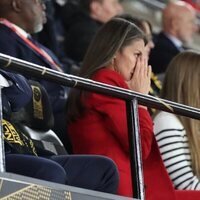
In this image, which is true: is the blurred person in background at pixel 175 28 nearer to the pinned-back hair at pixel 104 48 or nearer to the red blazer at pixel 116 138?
the pinned-back hair at pixel 104 48

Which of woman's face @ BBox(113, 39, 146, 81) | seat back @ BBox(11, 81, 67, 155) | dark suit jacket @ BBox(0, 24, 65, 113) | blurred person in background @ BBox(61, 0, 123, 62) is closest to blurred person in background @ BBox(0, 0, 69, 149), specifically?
dark suit jacket @ BBox(0, 24, 65, 113)

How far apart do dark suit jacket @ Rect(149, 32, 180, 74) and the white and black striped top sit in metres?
2.72

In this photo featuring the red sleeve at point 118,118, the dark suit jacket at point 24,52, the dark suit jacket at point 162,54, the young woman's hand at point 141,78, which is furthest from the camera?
the dark suit jacket at point 162,54

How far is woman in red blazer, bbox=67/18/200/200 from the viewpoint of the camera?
4.74 metres

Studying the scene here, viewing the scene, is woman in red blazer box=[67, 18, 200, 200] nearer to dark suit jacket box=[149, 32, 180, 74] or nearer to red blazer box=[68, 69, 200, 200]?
red blazer box=[68, 69, 200, 200]

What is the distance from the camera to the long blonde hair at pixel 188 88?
5.34m

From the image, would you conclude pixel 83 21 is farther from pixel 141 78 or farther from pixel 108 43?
pixel 141 78

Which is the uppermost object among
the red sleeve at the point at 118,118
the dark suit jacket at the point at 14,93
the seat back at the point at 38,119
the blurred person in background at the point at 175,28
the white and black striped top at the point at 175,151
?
the dark suit jacket at the point at 14,93

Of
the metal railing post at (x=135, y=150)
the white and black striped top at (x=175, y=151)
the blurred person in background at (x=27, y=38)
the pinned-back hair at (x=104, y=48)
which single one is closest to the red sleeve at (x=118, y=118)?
the pinned-back hair at (x=104, y=48)

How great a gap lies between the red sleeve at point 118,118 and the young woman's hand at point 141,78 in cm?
8

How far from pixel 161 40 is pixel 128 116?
427cm

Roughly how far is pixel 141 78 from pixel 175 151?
1.71ft

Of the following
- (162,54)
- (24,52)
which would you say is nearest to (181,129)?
(24,52)

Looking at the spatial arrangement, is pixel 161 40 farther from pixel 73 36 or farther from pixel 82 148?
pixel 82 148
